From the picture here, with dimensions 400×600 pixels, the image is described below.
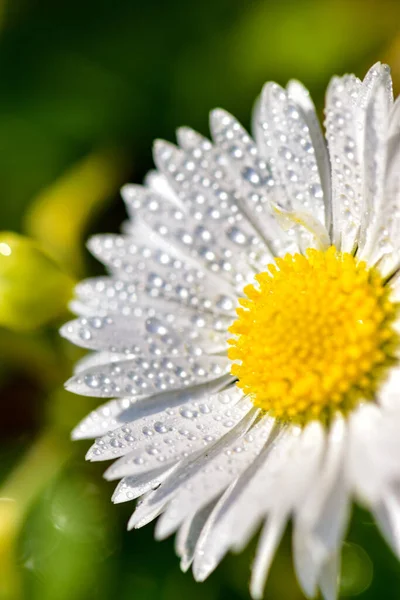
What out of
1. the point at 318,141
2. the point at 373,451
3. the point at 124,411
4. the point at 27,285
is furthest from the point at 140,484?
the point at 318,141

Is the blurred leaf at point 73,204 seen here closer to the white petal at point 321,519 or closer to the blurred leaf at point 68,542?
the blurred leaf at point 68,542

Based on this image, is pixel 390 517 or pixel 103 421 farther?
pixel 103 421

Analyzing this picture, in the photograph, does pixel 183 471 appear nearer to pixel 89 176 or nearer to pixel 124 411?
pixel 124 411

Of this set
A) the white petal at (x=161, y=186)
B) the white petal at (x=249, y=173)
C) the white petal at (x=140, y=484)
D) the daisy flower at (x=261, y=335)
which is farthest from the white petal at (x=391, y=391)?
the white petal at (x=161, y=186)

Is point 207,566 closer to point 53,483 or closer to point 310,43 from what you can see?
point 53,483

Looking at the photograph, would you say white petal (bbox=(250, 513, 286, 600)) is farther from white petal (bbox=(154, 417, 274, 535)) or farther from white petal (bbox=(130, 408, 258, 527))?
white petal (bbox=(130, 408, 258, 527))

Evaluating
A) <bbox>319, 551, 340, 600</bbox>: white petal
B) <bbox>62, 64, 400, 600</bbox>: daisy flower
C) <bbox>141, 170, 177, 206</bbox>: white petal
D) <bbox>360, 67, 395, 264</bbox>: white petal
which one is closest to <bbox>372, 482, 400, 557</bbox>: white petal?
<bbox>62, 64, 400, 600</bbox>: daisy flower
